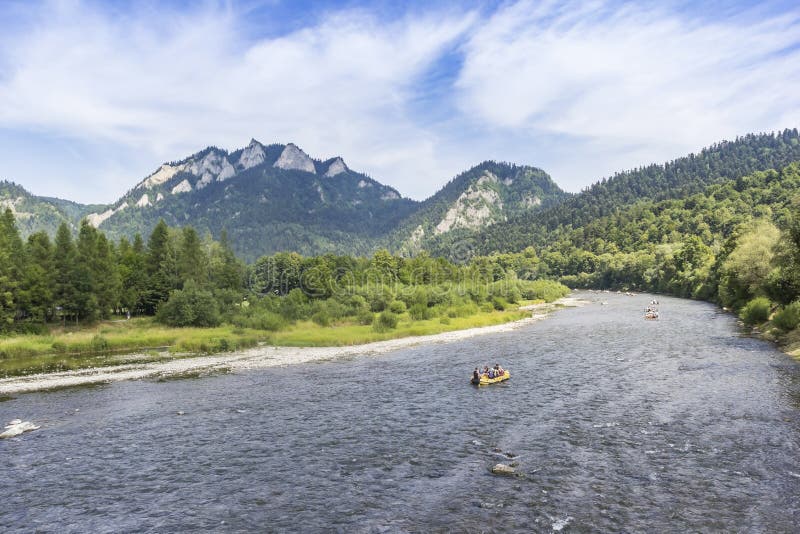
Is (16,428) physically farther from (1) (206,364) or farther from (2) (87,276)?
(2) (87,276)

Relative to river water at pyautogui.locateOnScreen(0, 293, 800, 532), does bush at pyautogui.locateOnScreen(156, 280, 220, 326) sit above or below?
above

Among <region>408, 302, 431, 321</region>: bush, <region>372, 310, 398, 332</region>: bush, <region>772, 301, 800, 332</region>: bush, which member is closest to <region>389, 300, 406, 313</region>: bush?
<region>408, 302, 431, 321</region>: bush

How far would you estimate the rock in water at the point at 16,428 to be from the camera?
115 ft

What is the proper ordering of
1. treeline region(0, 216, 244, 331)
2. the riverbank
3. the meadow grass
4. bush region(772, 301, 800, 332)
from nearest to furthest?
the riverbank < bush region(772, 301, 800, 332) < the meadow grass < treeline region(0, 216, 244, 331)

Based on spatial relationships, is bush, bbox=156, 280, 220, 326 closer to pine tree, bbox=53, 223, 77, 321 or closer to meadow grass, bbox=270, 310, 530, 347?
pine tree, bbox=53, 223, 77, 321

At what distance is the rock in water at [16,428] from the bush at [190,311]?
5231 centimetres

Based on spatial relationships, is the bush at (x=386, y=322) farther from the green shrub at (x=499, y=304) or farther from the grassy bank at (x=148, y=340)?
the green shrub at (x=499, y=304)

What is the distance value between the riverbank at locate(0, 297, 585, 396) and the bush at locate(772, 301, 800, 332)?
142 feet

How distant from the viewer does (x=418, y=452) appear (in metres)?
31.0

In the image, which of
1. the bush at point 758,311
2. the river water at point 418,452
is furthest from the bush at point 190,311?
the bush at point 758,311

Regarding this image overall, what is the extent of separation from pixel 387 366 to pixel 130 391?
1060 inches

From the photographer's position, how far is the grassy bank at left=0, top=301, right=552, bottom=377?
65.5 meters

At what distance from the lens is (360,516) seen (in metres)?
23.2

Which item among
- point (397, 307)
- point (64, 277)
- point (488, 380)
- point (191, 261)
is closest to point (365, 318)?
point (397, 307)
